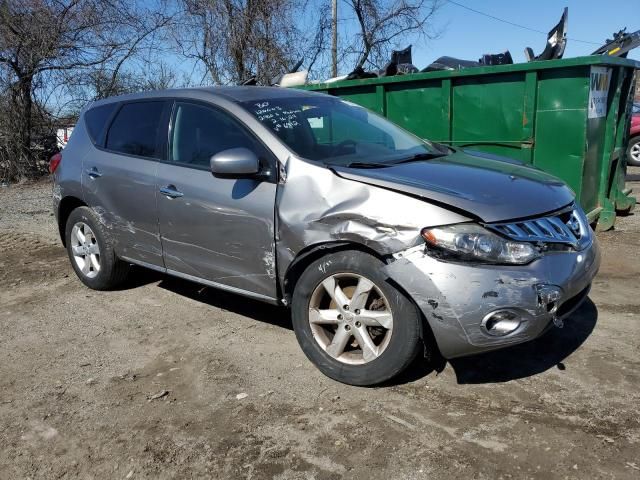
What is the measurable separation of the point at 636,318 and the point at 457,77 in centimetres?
332

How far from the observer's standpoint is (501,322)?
294 cm

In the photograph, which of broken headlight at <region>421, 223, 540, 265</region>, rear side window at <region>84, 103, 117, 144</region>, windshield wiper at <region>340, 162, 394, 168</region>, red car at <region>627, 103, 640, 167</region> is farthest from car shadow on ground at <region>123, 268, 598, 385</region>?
red car at <region>627, 103, 640, 167</region>

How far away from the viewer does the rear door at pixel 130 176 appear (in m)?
4.39

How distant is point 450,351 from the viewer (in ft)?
9.95

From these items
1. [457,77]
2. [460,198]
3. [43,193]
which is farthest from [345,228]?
[43,193]

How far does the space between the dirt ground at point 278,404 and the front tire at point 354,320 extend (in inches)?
6.2

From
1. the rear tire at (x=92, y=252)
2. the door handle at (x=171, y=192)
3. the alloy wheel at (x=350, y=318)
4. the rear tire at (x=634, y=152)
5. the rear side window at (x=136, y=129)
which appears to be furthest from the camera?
the rear tire at (x=634, y=152)

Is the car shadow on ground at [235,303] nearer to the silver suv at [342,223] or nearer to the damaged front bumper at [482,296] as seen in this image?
the silver suv at [342,223]

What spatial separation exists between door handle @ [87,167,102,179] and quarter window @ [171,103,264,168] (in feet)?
3.02

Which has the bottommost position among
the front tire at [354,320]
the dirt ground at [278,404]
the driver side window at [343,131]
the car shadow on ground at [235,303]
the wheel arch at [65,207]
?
the dirt ground at [278,404]

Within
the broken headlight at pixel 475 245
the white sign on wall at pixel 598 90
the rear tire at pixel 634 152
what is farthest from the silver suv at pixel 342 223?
the rear tire at pixel 634 152

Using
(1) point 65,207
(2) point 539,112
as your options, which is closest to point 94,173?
(1) point 65,207

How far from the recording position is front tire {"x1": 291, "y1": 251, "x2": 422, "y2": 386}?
3109mm

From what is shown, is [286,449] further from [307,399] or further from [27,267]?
[27,267]
